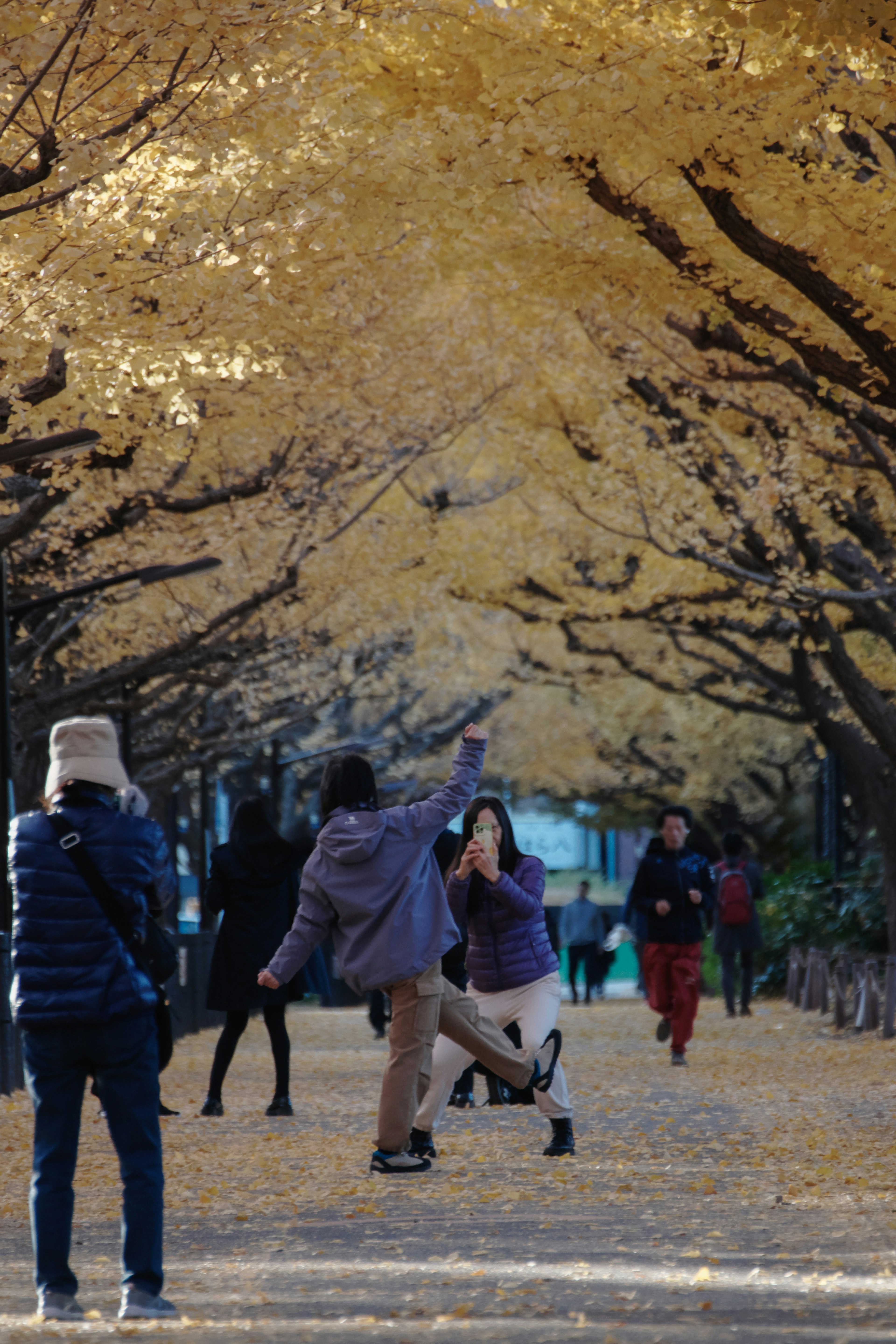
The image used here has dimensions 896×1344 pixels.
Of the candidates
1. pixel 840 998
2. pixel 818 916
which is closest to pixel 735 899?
pixel 840 998

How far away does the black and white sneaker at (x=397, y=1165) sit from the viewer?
818cm

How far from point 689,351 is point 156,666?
7716 millimetres

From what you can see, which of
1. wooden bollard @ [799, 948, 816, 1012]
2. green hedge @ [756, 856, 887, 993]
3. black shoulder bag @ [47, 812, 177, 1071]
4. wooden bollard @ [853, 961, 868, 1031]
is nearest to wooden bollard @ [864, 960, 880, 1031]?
wooden bollard @ [853, 961, 868, 1031]

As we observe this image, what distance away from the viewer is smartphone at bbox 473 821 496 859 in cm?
864

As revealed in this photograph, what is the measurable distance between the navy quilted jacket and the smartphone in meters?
3.58

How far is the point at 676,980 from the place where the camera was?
47.3ft

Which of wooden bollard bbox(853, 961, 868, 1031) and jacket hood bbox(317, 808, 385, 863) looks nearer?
jacket hood bbox(317, 808, 385, 863)

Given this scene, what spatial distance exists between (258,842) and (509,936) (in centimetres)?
295

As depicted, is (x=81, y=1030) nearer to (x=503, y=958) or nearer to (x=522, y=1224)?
(x=522, y=1224)

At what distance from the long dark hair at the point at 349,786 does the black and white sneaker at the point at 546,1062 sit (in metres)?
1.45

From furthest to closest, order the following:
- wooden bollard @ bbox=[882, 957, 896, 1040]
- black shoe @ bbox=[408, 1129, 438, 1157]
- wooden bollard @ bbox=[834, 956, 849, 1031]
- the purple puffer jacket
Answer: wooden bollard @ bbox=[834, 956, 849, 1031] < wooden bollard @ bbox=[882, 957, 896, 1040] < the purple puffer jacket < black shoe @ bbox=[408, 1129, 438, 1157]

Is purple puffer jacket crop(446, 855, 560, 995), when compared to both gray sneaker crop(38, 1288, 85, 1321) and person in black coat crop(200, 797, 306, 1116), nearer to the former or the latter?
person in black coat crop(200, 797, 306, 1116)

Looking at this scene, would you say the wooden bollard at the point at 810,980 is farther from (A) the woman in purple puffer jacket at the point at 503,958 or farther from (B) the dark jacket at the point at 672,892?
(A) the woman in purple puffer jacket at the point at 503,958

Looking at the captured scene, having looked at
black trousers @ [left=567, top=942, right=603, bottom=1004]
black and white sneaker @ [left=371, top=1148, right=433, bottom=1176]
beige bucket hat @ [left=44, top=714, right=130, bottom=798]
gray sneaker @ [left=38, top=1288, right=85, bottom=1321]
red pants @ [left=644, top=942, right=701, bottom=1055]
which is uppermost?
beige bucket hat @ [left=44, top=714, right=130, bottom=798]
